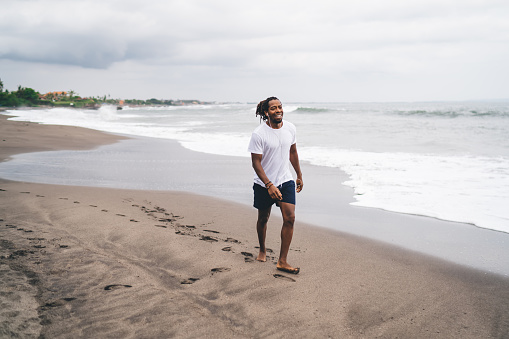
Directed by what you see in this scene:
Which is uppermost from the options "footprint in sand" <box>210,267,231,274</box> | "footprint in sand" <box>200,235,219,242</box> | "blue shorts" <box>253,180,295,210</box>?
"blue shorts" <box>253,180,295,210</box>

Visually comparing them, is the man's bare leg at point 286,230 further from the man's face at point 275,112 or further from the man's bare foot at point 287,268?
the man's face at point 275,112

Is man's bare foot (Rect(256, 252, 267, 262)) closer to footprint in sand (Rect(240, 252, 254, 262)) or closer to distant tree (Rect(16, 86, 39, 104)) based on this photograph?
footprint in sand (Rect(240, 252, 254, 262))

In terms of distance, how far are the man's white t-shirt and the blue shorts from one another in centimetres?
6

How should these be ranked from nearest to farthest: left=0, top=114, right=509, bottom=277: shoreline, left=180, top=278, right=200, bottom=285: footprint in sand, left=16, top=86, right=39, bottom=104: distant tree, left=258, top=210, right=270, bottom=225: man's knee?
1. left=180, top=278, right=200, bottom=285: footprint in sand
2. left=258, top=210, right=270, bottom=225: man's knee
3. left=0, top=114, right=509, bottom=277: shoreline
4. left=16, top=86, right=39, bottom=104: distant tree

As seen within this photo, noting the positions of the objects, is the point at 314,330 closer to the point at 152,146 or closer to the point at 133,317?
the point at 133,317

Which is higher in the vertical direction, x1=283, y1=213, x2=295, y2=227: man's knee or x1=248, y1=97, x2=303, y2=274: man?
x1=248, y1=97, x2=303, y2=274: man

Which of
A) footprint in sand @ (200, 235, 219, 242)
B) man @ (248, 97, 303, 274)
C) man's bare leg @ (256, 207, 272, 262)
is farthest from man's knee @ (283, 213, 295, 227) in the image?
footprint in sand @ (200, 235, 219, 242)

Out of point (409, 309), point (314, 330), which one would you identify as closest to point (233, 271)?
point (314, 330)

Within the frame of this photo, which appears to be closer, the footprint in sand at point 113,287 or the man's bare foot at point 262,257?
the footprint in sand at point 113,287

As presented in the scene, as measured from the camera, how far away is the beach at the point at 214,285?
2609 mm

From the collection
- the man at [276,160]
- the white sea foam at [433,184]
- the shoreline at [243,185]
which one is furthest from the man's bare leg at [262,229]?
the white sea foam at [433,184]

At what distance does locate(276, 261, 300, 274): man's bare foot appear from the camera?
3.57 metres

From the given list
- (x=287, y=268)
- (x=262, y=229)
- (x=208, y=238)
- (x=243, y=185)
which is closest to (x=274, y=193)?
(x=262, y=229)

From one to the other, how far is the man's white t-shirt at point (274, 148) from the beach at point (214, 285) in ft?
3.14
